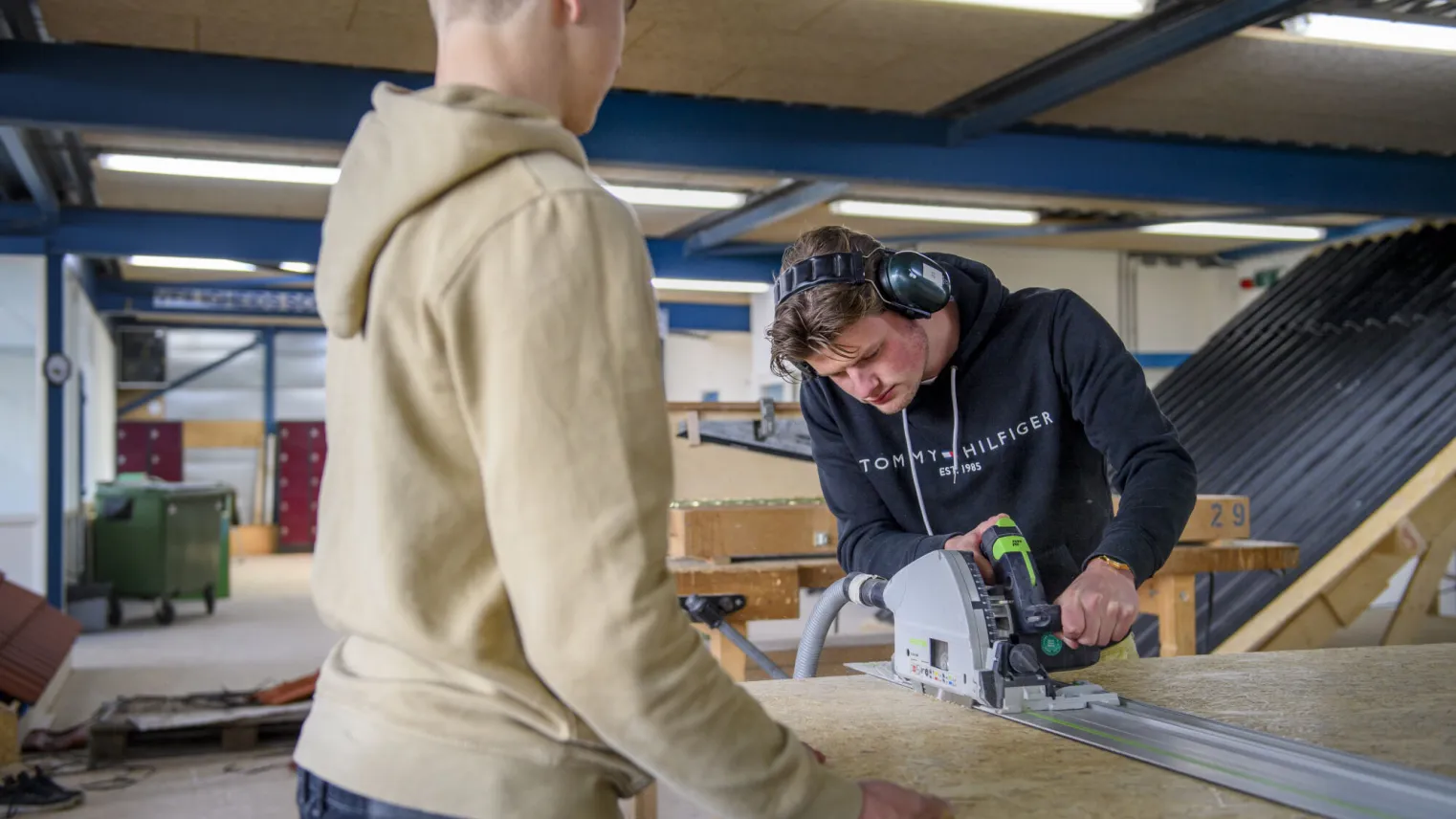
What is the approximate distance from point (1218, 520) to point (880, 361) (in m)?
2.80

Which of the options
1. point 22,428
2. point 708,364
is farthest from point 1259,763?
point 708,364

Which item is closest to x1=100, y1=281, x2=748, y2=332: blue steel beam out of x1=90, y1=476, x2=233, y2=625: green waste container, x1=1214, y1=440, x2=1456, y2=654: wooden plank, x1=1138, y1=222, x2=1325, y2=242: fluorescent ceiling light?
x1=90, y1=476, x2=233, y2=625: green waste container

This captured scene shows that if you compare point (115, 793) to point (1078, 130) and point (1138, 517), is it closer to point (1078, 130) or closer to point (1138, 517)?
point (1138, 517)

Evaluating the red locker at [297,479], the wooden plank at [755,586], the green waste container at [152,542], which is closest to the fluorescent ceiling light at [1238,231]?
the wooden plank at [755,586]

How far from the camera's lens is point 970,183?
18.7 ft

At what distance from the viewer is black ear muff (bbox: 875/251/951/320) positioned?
1.94 meters

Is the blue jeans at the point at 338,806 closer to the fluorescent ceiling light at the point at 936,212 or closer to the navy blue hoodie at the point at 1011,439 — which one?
the navy blue hoodie at the point at 1011,439

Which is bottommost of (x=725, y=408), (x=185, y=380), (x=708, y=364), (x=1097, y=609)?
(x=1097, y=609)

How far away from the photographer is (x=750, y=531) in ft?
13.1

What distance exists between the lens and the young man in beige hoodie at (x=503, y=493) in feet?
2.96

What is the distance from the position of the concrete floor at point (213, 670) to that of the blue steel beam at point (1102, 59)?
8.03 feet

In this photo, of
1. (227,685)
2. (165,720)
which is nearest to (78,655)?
(227,685)

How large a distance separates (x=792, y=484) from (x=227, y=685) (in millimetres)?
3951

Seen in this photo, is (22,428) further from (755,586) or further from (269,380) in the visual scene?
(269,380)
